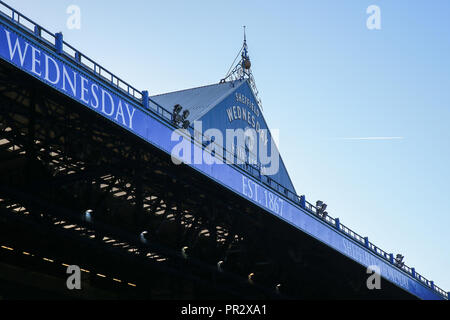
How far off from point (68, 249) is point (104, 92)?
17379 mm

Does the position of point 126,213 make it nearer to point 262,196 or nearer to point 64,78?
point 262,196

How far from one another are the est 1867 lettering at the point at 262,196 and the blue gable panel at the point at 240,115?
11821 millimetres

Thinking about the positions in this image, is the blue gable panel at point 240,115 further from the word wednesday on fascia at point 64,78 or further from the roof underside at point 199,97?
the word wednesday on fascia at point 64,78

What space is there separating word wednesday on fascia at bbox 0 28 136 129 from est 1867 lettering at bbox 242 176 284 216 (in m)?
7.93

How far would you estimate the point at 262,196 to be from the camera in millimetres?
30453

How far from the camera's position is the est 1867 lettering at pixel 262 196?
29.4 metres

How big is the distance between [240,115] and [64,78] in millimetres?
28273

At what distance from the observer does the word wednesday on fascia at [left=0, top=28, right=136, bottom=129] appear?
1831 centimetres
